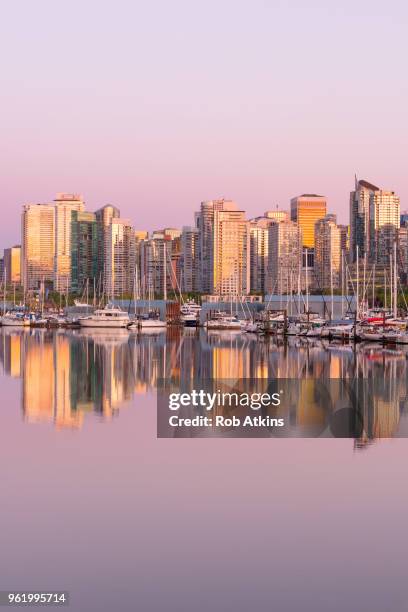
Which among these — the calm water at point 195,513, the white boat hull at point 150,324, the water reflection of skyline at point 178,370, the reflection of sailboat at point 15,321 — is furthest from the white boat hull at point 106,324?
the calm water at point 195,513

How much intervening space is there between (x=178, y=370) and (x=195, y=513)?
30.1m

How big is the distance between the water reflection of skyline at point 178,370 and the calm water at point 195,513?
0.83ft

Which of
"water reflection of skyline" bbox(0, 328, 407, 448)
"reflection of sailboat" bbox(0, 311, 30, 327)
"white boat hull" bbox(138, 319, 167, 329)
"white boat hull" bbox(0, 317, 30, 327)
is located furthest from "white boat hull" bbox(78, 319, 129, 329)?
"water reflection of skyline" bbox(0, 328, 407, 448)

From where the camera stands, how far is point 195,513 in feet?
61.7

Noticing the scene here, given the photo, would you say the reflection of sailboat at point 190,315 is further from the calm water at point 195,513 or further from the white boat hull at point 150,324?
the calm water at point 195,513

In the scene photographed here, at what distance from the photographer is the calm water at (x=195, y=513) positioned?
14492mm

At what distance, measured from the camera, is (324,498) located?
20078 millimetres

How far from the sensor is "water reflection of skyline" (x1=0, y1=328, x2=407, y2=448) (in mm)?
31672

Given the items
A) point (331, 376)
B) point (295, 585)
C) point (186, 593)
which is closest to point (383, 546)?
point (295, 585)

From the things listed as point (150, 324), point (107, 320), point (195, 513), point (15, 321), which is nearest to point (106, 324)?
point (107, 320)

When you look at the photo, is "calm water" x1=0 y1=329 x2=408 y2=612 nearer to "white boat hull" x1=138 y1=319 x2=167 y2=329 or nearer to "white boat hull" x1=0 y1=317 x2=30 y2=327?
"white boat hull" x1=138 y1=319 x2=167 y2=329

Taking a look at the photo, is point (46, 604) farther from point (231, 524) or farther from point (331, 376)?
point (331, 376)

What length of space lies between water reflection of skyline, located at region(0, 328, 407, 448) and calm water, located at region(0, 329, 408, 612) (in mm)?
253

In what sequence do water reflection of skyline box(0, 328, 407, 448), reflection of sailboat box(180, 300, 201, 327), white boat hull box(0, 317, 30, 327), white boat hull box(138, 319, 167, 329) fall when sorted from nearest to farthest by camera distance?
water reflection of skyline box(0, 328, 407, 448), white boat hull box(138, 319, 167, 329), white boat hull box(0, 317, 30, 327), reflection of sailboat box(180, 300, 201, 327)
